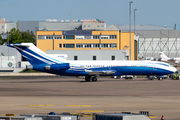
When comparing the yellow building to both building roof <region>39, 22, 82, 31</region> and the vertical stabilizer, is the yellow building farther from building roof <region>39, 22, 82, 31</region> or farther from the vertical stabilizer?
the vertical stabilizer

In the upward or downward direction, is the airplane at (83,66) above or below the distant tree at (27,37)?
below

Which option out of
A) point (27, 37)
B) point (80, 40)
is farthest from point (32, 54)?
point (27, 37)

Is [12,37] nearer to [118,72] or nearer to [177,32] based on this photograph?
[177,32]

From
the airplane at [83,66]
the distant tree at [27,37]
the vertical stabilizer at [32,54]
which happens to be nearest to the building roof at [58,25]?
the distant tree at [27,37]

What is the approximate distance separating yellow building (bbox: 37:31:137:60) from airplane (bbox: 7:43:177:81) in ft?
177

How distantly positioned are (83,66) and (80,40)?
56786 millimetres

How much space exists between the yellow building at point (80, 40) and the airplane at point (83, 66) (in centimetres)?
5398

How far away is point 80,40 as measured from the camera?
12156 centimetres

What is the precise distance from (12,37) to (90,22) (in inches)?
→ 1565

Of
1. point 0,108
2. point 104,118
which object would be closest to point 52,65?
point 0,108

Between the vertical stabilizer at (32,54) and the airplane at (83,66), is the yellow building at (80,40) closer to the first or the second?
the airplane at (83,66)

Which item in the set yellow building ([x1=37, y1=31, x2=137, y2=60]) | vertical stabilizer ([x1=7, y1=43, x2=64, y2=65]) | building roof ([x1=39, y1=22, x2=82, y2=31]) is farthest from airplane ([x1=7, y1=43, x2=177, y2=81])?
building roof ([x1=39, y1=22, x2=82, y2=31])

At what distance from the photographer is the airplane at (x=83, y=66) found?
2493 inches

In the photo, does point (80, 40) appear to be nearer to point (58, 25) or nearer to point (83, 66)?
point (58, 25)
